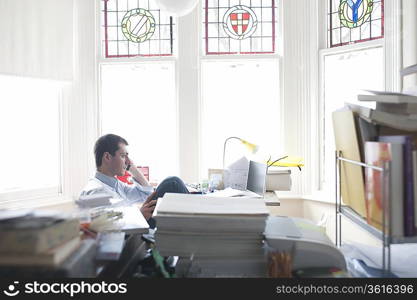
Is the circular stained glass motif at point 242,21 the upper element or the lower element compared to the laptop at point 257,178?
upper

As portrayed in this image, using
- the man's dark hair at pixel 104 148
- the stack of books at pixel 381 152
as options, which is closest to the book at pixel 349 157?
the stack of books at pixel 381 152

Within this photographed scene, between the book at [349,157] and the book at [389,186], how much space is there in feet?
0.31

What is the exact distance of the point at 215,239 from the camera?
3.38 feet

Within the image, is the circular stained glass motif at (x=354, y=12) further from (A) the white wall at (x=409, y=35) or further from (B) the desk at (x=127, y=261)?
(B) the desk at (x=127, y=261)

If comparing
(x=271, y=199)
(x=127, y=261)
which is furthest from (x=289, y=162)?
(x=127, y=261)

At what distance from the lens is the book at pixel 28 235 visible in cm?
73

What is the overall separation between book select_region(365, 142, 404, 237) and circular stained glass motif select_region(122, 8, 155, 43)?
134 inches

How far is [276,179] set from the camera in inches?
135

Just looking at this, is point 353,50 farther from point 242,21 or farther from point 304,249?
point 304,249

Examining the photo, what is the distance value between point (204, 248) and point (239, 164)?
234 centimetres

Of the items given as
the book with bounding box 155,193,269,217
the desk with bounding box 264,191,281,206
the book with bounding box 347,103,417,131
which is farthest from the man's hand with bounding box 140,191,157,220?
the book with bounding box 347,103,417,131

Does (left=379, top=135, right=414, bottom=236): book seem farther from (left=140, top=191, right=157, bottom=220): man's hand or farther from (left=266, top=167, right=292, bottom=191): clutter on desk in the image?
(left=266, top=167, right=292, bottom=191): clutter on desk

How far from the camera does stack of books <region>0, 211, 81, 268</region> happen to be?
73 centimetres

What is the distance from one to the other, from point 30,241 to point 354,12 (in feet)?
11.9
